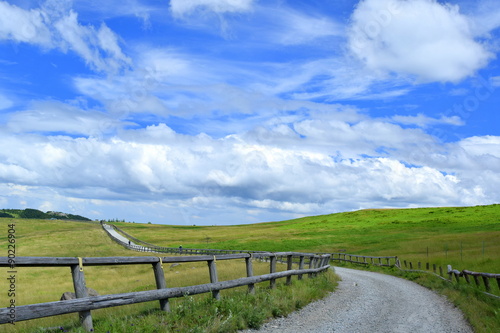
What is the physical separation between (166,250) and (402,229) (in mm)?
43228

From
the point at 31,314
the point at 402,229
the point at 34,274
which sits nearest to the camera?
the point at 31,314

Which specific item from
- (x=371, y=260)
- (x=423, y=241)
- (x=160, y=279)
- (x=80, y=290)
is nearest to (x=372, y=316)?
(x=160, y=279)

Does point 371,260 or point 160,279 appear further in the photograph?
point 371,260

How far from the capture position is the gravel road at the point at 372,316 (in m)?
10.3

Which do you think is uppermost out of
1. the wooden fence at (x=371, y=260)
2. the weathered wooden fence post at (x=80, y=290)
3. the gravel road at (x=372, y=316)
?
the weathered wooden fence post at (x=80, y=290)

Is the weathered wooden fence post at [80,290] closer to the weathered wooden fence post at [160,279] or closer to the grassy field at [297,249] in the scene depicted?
the grassy field at [297,249]

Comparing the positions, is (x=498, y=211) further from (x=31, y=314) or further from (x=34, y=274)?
(x=31, y=314)

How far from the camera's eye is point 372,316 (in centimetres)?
1220

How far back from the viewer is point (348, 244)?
218 ft

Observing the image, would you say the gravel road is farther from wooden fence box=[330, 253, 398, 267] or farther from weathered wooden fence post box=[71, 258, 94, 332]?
wooden fence box=[330, 253, 398, 267]

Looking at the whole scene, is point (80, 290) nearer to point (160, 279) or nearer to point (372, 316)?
point (160, 279)

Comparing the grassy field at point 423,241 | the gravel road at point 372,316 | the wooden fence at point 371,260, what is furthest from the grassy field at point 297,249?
the wooden fence at point 371,260

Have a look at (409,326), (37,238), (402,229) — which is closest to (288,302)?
(409,326)

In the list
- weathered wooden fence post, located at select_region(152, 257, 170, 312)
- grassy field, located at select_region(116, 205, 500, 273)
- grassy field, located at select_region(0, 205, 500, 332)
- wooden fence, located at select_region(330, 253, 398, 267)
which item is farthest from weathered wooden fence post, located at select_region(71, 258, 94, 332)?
wooden fence, located at select_region(330, 253, 398, 267)
